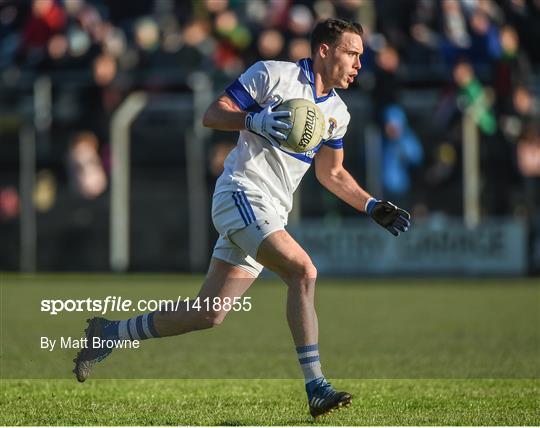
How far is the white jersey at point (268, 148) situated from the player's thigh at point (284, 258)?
32 centimetres

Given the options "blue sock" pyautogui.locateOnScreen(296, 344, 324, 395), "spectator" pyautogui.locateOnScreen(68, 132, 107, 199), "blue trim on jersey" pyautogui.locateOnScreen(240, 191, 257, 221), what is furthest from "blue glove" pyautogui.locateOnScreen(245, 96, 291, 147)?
"spectator" pyautogui.locateOnScreen(68, 132, 107, 199)

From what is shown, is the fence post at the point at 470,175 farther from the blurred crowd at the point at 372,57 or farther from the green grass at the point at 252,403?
the green grass at the point at 252,403

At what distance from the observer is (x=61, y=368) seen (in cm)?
847

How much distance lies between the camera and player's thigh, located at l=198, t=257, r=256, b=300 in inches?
247

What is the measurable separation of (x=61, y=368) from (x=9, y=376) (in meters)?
0.59

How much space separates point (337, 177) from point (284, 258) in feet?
3.12

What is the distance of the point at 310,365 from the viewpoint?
5918 millimetres

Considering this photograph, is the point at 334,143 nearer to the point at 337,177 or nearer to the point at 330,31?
the point at 337,177

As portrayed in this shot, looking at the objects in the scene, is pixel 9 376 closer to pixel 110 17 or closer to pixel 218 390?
pixel 218 390

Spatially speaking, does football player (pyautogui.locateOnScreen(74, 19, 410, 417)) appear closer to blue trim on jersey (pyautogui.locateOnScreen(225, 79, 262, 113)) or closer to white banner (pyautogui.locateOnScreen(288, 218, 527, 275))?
blue trim on jersey (pyautogui.locateOnScreen(225, 79, 262, 113))

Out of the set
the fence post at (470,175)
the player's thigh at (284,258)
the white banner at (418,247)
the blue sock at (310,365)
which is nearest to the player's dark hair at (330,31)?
the player's thigh at (284,258)

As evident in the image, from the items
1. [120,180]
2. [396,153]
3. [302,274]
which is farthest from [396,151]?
[302,274]

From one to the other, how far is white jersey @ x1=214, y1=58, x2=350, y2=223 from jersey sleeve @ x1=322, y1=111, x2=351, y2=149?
0.27 ft

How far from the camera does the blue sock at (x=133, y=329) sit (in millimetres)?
6508
